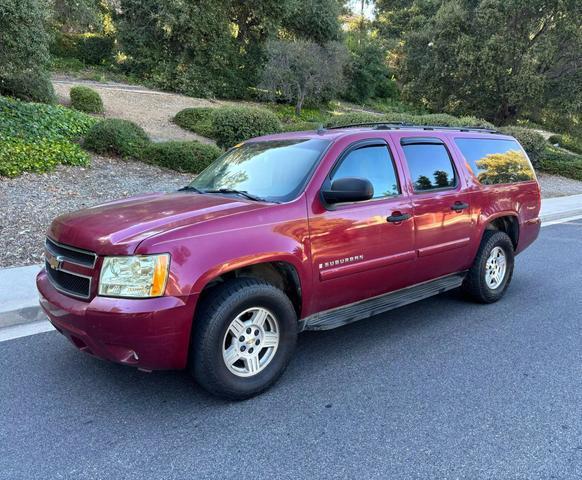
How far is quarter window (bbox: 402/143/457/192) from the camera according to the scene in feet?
15.5

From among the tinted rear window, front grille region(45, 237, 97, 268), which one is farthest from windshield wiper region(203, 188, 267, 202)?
the tinted rear window

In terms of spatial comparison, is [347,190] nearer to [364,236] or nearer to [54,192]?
[364,236]

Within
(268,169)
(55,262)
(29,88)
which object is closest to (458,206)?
(268,169)

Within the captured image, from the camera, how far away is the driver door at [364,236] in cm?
389

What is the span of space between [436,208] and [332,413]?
229cm

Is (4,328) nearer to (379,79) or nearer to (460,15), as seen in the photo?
(460,15)

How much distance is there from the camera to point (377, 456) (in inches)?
114

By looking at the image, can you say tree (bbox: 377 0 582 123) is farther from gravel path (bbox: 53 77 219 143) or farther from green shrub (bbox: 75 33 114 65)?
green shrub (bbox: 75 33 114 65)

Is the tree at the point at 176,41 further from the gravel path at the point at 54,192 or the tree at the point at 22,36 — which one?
the gravel path at the point at 54,192

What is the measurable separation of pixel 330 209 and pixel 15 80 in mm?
13378

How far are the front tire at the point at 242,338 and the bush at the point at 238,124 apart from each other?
9851 millimetres

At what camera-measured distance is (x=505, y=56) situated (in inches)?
835

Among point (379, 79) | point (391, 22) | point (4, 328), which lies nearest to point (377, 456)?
point (4, 328)

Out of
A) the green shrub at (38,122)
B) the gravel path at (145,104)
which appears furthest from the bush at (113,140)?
the gravel path at (145,104)
